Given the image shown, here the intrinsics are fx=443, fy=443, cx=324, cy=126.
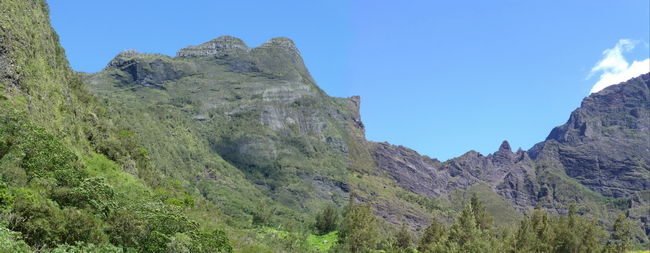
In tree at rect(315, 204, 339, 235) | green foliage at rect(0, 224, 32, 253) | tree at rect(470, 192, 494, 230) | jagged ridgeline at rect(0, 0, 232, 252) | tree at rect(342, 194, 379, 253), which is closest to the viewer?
green foliage at rect(0, 224, 32, 253)

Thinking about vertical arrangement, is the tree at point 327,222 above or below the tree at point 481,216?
below

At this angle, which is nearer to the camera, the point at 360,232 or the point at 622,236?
the point at 360,232

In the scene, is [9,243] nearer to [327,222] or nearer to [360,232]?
[360,232]

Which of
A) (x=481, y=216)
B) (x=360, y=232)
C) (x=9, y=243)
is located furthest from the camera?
(x=481, y=216)

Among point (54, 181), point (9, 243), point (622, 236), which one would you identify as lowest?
point (9, 243)

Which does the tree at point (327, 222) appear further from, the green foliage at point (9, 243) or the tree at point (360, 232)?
the green foliage at point (9, 243)

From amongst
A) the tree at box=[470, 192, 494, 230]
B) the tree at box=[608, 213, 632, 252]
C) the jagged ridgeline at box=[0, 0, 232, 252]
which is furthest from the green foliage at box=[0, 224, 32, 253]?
the tree at box=[608, 213, 632, 252]

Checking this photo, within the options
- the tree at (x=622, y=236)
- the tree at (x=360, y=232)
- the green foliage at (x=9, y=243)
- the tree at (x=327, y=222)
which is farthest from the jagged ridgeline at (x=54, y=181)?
the tree at (x=622, y=236)

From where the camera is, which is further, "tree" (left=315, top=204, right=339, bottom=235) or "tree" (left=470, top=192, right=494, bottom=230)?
"tree" (left=470, top=192, right=494, bottom=230)

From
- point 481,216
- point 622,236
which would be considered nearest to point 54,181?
point 481,216

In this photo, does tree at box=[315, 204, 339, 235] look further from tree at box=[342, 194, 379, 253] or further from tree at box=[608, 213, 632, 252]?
tree at box=[608, 213, 632, 252]

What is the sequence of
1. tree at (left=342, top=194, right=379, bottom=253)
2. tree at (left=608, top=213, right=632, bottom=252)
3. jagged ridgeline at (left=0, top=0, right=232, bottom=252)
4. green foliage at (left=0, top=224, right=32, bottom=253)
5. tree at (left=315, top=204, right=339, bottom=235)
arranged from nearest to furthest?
green foliage at (left=0, top=224, right=32, bottom=253) < jagged ridgeline at (left=0, top=0, right=232, bottom=252) < tree at (left=342, top=194, right=379, bottom=253) < tree at (left=608, top=213, right=632, bottom=252) < tree at (left=315, top=204, right=339, bottom=235)

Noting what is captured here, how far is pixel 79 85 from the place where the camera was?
6184cm

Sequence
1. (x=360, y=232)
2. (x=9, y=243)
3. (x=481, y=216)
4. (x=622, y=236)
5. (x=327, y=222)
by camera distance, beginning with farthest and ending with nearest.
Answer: (x=481, y=216) < (x=327, y=222) < (x=622, y=236) < (x=360, y=232) < (x=9, y=243)
